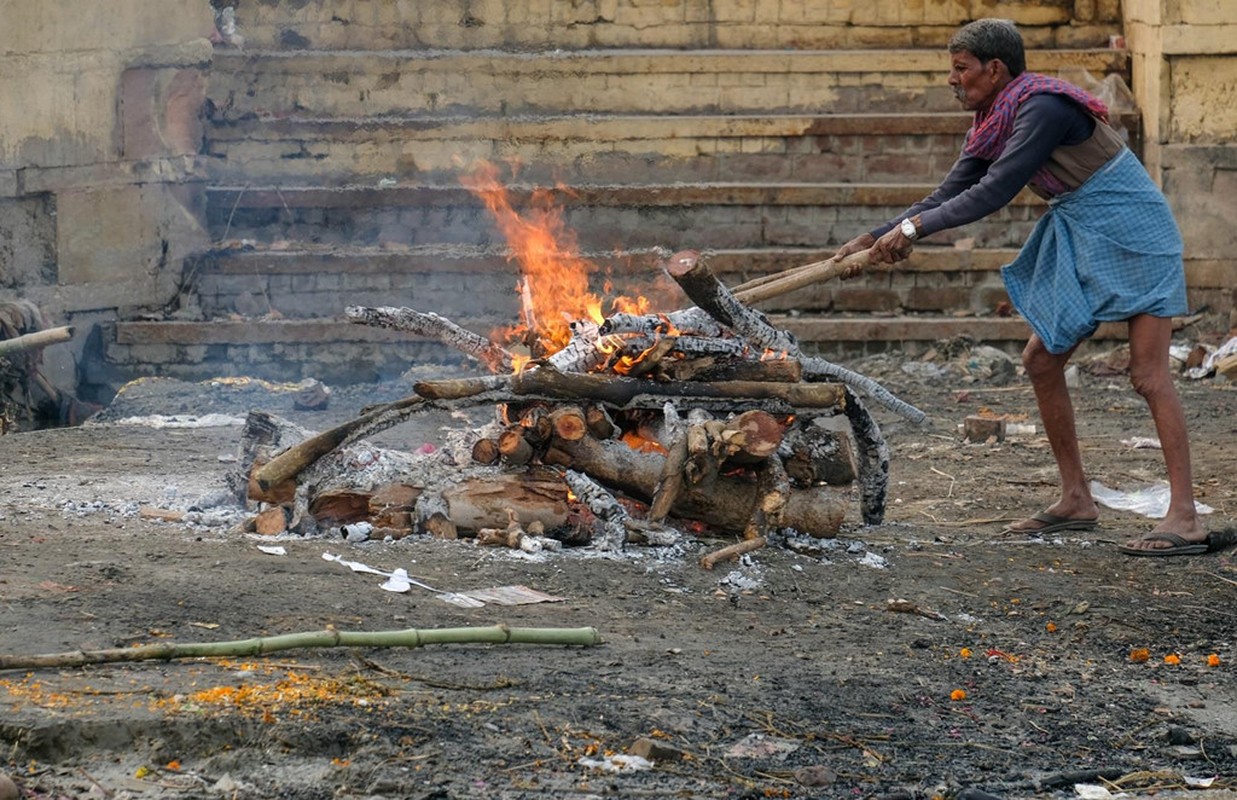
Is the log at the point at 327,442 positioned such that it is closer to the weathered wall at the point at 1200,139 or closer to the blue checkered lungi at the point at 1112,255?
the blue checkered lungi at the point at 1112,255

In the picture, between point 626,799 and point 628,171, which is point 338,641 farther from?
point 628,171

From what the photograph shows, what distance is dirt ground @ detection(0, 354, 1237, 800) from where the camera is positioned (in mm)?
4008

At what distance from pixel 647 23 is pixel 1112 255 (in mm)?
8054

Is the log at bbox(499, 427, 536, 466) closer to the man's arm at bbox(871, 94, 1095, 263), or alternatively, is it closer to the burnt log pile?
the burnt log pile

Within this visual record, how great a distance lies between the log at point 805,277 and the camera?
22.5 feet

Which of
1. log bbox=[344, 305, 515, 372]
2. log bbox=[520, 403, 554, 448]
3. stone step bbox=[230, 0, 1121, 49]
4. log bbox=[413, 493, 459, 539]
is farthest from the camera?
stone step bbox=[230, 0, 1121, 49]

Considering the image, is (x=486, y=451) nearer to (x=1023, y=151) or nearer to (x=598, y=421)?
(x=598, y=421)

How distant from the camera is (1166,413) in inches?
263

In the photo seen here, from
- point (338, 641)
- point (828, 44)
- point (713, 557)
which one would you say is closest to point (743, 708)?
point (338, 641)

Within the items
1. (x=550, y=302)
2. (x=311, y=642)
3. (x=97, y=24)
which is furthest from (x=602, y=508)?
(x=97, y=24)

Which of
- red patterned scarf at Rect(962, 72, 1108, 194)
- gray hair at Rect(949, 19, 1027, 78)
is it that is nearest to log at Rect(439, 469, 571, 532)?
red patterned scarf at Rect(962, 72, 1108, 194)

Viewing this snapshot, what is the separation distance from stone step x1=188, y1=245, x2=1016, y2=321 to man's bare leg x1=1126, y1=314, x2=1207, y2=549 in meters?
6.19

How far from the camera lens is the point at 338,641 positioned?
4672 millimetres

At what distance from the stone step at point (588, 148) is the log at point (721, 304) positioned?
6.70 m
